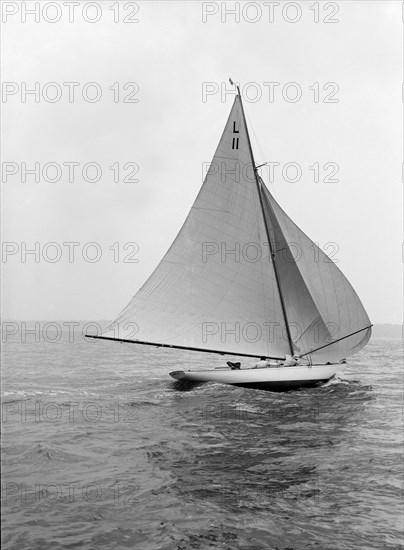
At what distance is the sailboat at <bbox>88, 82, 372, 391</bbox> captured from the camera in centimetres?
2736

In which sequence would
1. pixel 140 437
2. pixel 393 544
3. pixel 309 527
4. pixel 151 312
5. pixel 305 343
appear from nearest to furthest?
pixel 393 544
pixel 309 527
pixel 140 437
pixel 151 312
pixel 305 343

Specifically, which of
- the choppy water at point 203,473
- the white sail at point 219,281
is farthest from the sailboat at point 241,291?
the choppy water at point 203,473

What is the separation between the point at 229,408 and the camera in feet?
75.8

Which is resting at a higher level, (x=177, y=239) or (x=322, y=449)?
(x=177, y=239)

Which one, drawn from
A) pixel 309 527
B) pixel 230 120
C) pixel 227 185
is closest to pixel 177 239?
pixel 227 185

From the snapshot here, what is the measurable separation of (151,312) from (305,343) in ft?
29.7

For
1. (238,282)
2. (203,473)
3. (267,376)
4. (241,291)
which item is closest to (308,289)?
(241,291)

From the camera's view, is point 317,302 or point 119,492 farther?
point 317,302

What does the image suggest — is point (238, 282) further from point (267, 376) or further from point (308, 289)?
point (267, 376)

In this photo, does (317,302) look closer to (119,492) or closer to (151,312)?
(151,312)

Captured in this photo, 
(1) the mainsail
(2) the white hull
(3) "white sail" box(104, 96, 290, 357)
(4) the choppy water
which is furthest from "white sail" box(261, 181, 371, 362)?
(4) the choppy water

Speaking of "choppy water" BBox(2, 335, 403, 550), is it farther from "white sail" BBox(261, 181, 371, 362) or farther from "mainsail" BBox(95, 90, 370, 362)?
"white sail" BBox(261, 181, 371, 362)

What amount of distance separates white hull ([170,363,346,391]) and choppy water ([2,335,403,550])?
1091 millimetres

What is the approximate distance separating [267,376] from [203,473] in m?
13.6
